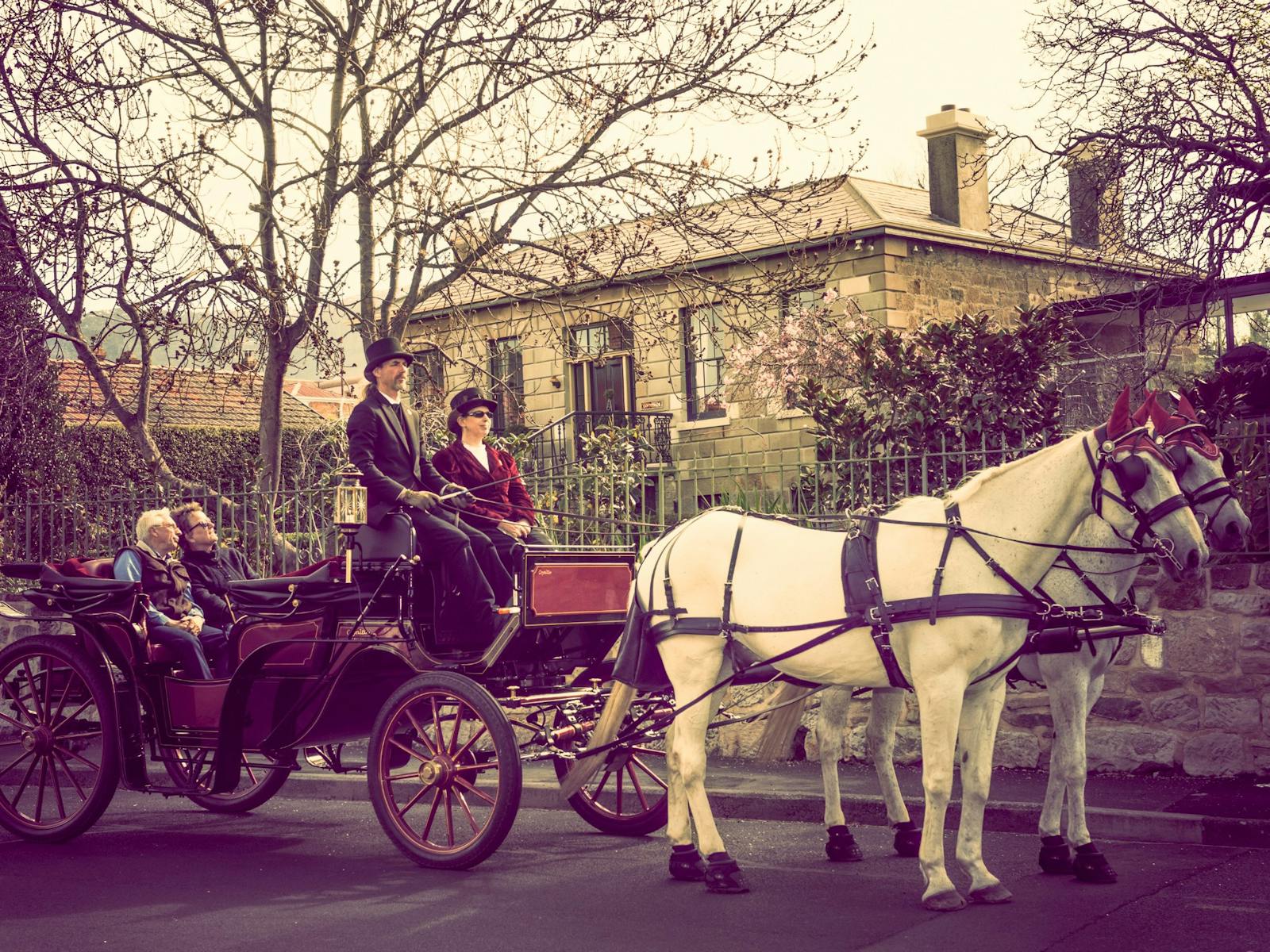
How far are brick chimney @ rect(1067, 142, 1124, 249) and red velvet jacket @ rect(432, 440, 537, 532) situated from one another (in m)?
5.90

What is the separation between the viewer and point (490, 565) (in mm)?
8117

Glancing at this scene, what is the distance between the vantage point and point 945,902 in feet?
20.2

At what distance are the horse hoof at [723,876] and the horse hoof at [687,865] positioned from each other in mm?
202

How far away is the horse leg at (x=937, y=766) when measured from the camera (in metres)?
6.22

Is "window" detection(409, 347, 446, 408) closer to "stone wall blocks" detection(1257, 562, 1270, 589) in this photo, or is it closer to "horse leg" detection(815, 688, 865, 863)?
"horse leg" detection(815, 688, 865, 863)

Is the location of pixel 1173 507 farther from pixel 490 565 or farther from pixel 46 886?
pixel 46 886

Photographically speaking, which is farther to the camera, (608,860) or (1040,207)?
(1040,207)

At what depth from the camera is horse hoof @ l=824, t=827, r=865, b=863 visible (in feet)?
24.4

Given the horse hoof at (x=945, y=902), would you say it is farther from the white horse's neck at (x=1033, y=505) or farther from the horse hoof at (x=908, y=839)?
the white horse's neck at (x=1033, y=505)

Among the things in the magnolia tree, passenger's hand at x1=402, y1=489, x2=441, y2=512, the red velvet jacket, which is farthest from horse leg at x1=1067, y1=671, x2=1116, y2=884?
the magnolia tree

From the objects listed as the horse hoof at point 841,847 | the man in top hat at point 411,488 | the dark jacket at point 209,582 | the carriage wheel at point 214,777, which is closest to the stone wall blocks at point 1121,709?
the horse hoof at point 841,847

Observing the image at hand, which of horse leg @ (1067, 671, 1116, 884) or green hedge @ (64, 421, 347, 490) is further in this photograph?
green hedge @ (64, 421, 347, 490)

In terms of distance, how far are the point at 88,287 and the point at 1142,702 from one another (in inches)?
376

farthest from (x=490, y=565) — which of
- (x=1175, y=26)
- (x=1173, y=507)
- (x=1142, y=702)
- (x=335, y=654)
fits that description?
(x=1175, y=26)
